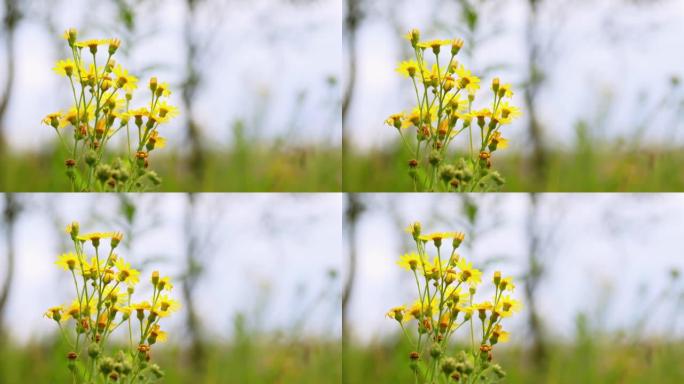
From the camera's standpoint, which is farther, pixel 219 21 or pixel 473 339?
pixel 219 21

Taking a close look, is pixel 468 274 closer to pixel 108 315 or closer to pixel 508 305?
pixel 508 305

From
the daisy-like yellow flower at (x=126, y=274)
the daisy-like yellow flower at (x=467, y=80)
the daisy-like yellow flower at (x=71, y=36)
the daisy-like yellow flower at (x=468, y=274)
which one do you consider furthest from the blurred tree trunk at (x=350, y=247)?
the daisy-like yellow flower at (x=71, y=36)

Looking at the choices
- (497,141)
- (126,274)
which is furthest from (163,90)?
(497,141)

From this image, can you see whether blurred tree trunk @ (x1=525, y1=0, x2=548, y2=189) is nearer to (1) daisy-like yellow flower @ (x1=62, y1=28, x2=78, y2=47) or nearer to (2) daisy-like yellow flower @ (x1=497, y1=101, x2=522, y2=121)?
(2) daisy-like yellow flower @ (x1=497, y1=101, x2=522, y2=121)

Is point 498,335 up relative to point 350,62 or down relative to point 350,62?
down

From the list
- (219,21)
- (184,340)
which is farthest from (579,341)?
(219,21)

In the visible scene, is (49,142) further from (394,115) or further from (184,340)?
(394,115)
